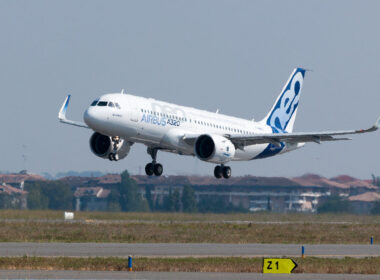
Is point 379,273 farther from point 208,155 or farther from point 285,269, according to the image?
point 208,155

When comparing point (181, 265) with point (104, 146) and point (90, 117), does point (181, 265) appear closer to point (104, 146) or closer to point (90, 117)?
point (90, 117)

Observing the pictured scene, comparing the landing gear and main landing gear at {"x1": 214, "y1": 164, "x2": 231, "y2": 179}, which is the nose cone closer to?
the landing gear

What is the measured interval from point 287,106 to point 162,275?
4641 cm

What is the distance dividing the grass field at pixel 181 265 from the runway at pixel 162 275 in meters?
1.45

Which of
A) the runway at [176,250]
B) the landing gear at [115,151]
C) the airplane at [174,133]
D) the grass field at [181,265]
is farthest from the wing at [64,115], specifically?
the grass field at [181,265]

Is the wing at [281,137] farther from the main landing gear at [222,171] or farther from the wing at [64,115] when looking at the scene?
the wing at [64,115]

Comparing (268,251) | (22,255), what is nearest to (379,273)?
(268,251)

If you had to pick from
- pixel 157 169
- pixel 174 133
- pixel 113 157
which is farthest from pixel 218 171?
pixel 113 157

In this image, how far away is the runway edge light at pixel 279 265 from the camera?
26.8 metres

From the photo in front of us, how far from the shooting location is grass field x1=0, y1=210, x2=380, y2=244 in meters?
52.2

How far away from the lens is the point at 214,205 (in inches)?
3364

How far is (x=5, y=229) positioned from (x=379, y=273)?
96.9ft

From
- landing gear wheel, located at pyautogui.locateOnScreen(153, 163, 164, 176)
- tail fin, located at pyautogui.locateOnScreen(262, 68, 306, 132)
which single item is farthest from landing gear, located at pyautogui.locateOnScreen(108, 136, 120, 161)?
tail fin, located at pyautogui.locateOnScreen(262, 68, 306, 132)

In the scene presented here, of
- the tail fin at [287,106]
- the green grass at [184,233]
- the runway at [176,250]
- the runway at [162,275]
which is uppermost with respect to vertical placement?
the tail fin at [287,106]
